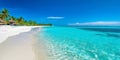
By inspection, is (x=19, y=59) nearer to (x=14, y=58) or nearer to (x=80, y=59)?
(x=14, y=58)

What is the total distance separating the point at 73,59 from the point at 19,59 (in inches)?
82.7

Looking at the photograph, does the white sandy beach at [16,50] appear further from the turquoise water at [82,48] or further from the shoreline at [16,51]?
the turquoise water at [82,48]

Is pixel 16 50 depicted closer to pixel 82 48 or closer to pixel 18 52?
pixel 18 52

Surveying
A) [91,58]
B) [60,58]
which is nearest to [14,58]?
[60,58]

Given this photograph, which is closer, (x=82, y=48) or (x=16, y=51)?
(x=16, y=51)

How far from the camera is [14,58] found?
4.96 m

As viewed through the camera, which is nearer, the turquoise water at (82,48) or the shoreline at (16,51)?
the shoreline at (16,51)

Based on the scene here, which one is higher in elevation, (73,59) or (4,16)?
(4,16)

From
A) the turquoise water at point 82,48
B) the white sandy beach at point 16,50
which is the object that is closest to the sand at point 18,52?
the white sandy beach at point 16,50

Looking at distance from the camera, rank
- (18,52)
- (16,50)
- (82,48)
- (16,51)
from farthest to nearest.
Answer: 1. (82,48)
2. (16,50)
3. (16,51)
4. (18,52)

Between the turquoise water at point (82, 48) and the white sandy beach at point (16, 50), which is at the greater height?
the white sandy beach at point (16, 50)

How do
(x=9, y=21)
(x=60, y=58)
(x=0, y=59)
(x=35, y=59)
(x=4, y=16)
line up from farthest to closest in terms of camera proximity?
(x=9, y=21)
(x=4, y=16)
(x=60, y=58)
(x=35, y=59)
(x=0, y=59)

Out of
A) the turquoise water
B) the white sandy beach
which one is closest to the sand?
the white sandy beach

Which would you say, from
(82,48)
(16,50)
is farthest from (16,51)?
(82,48)
